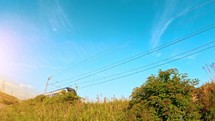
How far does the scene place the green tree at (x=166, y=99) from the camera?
6.04 m

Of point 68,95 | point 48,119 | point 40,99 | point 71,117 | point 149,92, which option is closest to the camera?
point 149,92

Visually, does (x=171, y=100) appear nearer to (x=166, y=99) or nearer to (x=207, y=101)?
(x=166, y=99)

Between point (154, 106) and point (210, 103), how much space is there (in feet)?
5.70

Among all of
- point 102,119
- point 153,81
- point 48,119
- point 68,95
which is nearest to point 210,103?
point 153,81

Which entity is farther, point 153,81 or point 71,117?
point 71,117

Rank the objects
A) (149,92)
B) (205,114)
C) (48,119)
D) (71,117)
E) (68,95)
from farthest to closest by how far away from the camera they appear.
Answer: (68,95), (48,119), (71,117), (149,92), (205,114)

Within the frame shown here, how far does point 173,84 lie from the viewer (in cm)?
655

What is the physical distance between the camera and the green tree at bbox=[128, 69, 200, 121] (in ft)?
19.8

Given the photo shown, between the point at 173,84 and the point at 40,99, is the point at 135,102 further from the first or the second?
the point at 40,99

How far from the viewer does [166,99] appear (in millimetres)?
6223

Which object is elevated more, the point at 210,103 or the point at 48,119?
the point at 48,119

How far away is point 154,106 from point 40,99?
20.2 meters

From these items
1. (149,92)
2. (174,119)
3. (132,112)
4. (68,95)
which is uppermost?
(68,95)

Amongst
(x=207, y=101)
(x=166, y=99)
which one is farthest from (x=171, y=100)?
(x=207, y=101)
